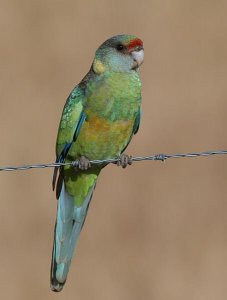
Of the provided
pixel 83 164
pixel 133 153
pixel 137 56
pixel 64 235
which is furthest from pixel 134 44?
pixel 133 153

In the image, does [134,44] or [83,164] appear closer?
[83,164]

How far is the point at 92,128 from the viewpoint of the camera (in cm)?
951

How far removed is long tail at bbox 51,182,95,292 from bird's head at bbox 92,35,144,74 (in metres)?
0.98

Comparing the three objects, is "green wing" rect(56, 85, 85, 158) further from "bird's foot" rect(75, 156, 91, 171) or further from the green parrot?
"bird's foot" rect(75, 156, 91, 171)

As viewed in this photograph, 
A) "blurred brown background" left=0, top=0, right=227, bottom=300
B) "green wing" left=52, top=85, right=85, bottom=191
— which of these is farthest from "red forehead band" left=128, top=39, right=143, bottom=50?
"blurred brown background" left=0, top=0, right=227, bottom=300

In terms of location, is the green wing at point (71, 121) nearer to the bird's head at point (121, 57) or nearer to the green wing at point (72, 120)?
the green wing at point (72, 120)

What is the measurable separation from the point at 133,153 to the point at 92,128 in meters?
4.69

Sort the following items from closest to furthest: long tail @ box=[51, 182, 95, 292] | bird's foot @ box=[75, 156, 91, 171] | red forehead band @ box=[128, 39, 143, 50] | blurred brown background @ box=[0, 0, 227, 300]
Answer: bird's foot @ box=[75, 156, 91, 171] → long tail @ box=[51, 182, 95, 292] → red forehead band @ box=[128, 39, 143, 50] → blurred brown background @ box=[0, 0, 227, 300]

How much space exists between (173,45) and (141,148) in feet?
4.89

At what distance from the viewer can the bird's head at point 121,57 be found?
973 centimetres

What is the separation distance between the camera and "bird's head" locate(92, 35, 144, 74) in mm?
9727

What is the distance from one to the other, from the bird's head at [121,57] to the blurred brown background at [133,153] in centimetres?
397

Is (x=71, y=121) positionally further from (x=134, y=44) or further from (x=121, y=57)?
(x=134, y=44)

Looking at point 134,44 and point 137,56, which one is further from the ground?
point 134,44
